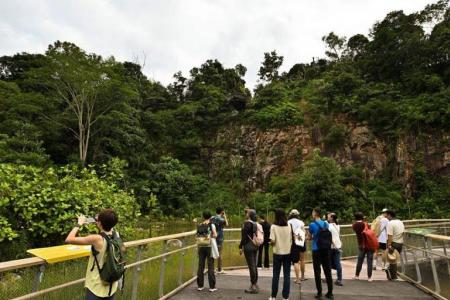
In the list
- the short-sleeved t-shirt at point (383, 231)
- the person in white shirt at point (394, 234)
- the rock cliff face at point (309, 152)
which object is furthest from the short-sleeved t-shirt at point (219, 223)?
the rock cliff face at point (309, 152)

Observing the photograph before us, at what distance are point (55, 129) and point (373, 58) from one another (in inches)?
1167

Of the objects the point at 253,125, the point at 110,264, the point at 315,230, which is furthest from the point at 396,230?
the point at 253,125

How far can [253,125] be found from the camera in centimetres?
3569

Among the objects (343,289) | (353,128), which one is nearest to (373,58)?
(353,128)

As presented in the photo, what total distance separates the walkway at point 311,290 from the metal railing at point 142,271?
378 mm

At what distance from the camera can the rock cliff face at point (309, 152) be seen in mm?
26750

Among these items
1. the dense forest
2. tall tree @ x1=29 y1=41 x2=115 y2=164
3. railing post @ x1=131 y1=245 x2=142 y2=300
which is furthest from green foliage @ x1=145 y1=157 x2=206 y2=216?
railing post @ x1=131 y1=245 x2=142 y2=300

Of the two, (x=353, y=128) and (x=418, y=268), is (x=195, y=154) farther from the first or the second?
(x=418, y=268)

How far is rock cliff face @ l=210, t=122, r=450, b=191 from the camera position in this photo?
26750 millimetres

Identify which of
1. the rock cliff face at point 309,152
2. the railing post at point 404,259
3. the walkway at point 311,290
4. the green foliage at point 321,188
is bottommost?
the walkway at point 311,290

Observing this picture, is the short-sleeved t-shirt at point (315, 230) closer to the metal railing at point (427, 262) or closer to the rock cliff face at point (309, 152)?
the metal railing at point (427, 262)

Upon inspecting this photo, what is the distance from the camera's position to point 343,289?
7582mm

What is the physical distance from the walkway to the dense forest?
1330 centimetres

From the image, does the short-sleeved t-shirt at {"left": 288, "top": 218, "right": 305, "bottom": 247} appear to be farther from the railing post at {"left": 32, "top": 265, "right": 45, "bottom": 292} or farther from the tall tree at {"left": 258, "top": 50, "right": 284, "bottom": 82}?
the tall tree at {"left": 258, "top": 50, "right": 284, "bottom": 82}
